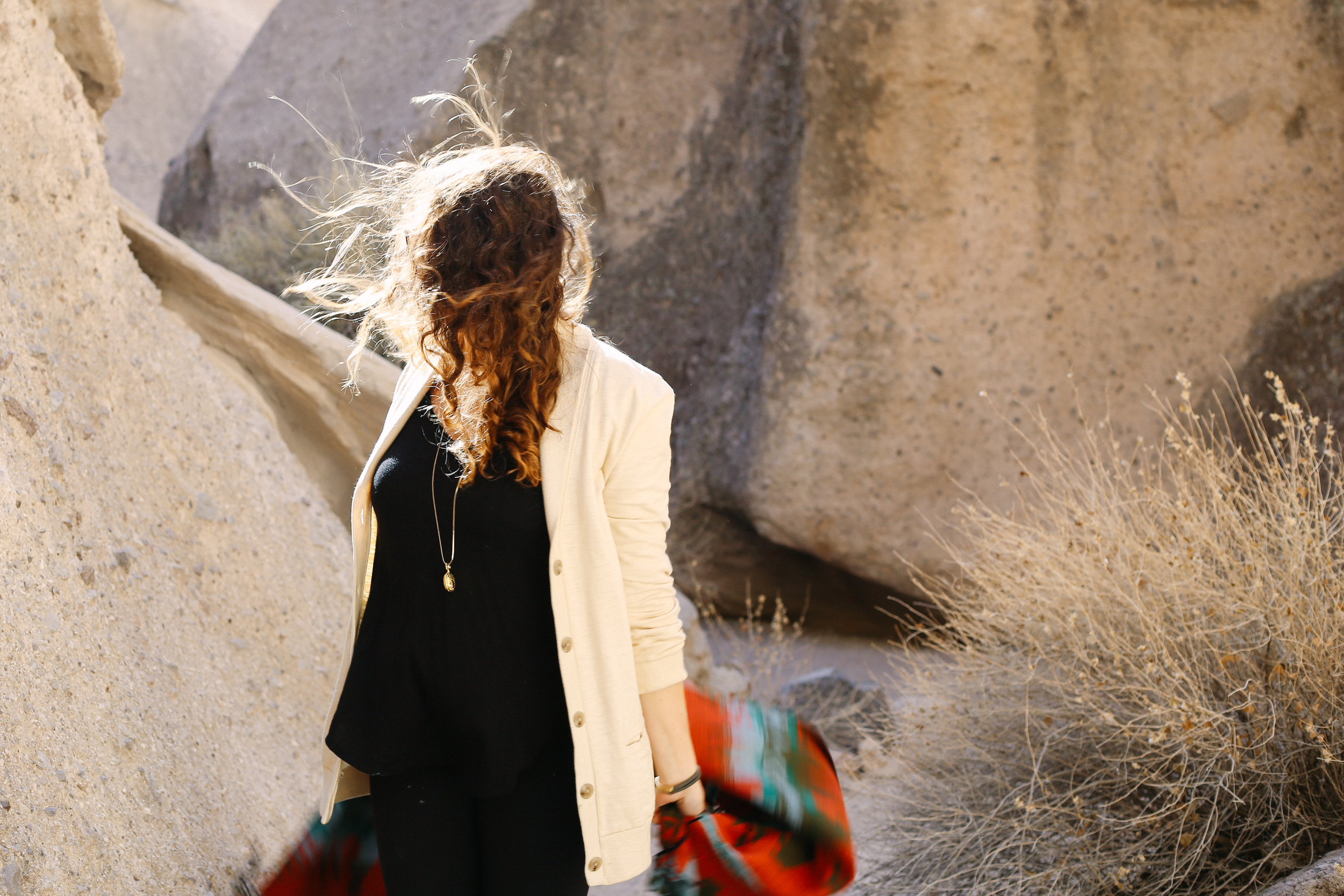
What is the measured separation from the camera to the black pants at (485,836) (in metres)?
1.54

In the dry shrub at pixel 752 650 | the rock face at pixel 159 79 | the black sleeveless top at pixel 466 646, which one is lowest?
the dry shrub at pixel 752 650

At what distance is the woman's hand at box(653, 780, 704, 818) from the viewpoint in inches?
62.7

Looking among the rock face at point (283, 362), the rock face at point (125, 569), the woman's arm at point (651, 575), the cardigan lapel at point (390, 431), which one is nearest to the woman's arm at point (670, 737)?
the woman's arm at point (651, 575)

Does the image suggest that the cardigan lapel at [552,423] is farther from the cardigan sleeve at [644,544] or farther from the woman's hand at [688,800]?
the woman's hand at [688,800]

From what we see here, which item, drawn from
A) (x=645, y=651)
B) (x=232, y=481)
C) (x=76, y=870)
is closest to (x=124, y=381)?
(x=232, y=481)

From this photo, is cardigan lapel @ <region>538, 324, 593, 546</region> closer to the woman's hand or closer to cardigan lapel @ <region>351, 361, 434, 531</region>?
cardigan lapel @ <region>351, 361, 434, 531</region>

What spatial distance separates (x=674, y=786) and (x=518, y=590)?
370mm

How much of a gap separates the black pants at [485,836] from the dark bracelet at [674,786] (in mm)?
124

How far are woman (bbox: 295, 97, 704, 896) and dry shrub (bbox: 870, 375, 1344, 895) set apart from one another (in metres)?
1.49

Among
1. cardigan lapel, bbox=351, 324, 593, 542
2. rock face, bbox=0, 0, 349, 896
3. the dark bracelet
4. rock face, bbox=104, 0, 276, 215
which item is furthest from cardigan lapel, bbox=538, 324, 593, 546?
rock face, bbox=104, 0, 276, 215

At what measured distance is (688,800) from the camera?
63.5 inches

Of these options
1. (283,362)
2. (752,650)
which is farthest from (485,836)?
(752,650)

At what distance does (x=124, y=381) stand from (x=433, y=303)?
1.73 meters

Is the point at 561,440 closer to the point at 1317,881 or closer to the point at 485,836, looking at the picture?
the point at 485,836
